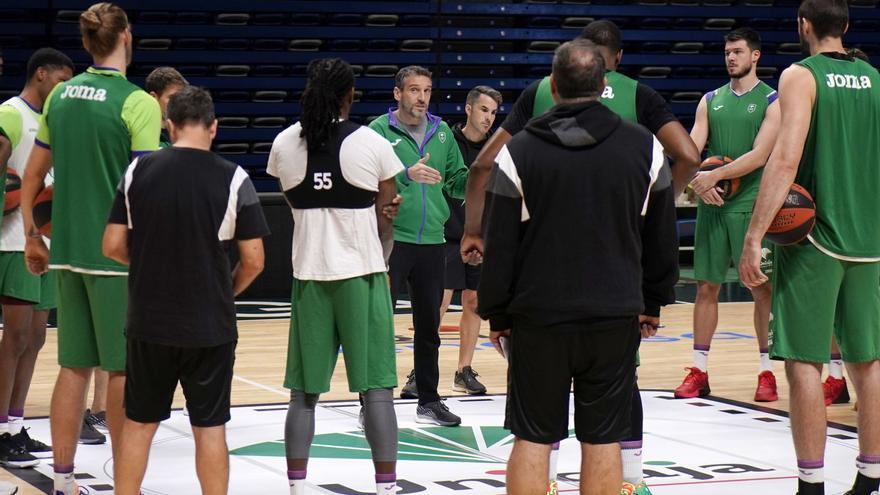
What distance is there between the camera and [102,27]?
172 inches

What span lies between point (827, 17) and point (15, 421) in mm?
3827

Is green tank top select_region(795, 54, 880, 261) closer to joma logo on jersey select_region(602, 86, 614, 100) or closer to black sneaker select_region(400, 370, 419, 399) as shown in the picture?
joma logo on jersey select_region(602, 86, 614, 100)

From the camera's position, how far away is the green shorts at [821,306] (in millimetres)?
4480

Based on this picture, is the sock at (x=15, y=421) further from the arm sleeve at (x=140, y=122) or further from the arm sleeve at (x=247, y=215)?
the arm sleeve at (x=247, y=215)

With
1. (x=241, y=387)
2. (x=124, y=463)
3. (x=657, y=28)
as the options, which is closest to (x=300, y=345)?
(x=124, y=463)

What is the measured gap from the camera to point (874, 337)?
456cm

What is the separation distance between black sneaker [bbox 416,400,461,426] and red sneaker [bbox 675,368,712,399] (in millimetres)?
1554

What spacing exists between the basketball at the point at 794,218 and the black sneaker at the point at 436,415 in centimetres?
234

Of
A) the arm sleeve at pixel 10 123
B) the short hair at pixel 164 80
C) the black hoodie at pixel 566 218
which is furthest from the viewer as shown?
the arm sleeve at pixel 10 123

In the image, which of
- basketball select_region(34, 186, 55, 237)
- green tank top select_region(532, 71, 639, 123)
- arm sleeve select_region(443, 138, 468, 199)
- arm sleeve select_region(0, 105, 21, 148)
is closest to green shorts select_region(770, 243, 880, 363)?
green tank top select_region(532, 71, 639, 123)

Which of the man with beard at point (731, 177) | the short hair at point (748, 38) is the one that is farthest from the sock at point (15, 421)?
the short hair at point (748, 38)

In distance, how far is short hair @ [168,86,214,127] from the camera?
12.8ft

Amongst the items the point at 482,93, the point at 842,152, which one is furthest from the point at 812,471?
the point at 482,93

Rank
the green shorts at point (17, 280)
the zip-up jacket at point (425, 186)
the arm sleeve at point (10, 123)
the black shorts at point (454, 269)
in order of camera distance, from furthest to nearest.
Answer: the black shorts at point (454, 269)
the zip-up jacket at point (425, 186)
the green shorts at point (17, 280)
the arm sleeve at point (10, 123)
